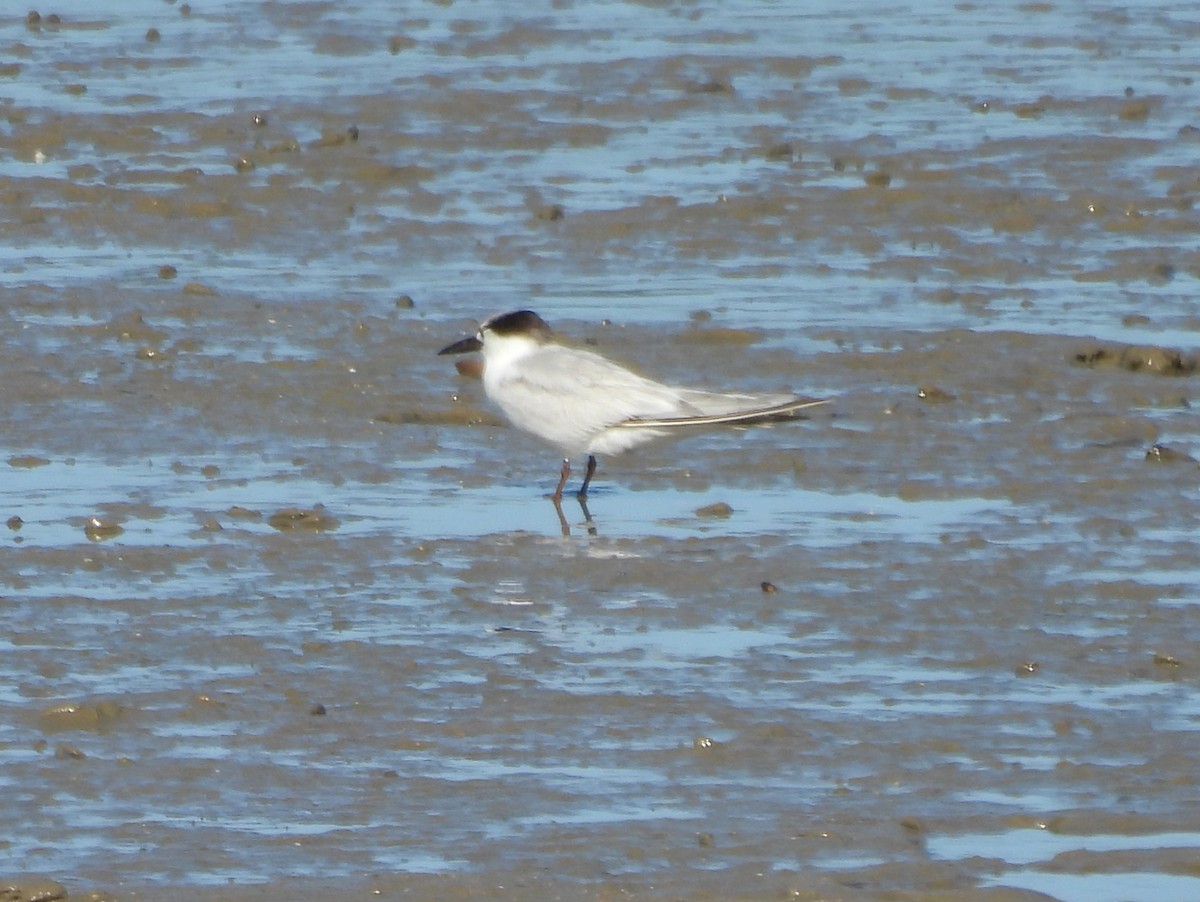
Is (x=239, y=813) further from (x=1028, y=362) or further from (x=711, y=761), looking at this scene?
(x=1028, y=362)

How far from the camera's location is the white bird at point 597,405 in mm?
8680

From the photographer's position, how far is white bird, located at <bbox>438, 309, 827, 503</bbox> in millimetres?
8680

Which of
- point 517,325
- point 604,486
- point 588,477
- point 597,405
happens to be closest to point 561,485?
point 588,477

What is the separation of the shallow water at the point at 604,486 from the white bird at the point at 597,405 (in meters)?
0.23

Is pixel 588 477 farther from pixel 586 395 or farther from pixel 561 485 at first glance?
pixel 586 395

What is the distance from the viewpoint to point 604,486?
9156mm

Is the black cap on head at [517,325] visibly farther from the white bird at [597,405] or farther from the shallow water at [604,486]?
the shallow water at [604,486]

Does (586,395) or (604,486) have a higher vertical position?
(586,395)

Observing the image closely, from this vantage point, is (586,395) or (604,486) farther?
(604,486)

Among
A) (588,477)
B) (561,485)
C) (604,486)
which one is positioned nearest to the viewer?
(561,485)

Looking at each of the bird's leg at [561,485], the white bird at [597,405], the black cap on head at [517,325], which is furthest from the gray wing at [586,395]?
the black cap on head at [517,325]

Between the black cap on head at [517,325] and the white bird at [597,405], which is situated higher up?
the black cap on head at [517,325]

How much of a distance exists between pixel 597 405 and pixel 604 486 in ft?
1.48

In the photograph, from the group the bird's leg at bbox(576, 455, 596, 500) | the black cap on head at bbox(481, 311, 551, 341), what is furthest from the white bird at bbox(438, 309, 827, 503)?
the black cap on head at bbox(481, 311, 551, 341)
